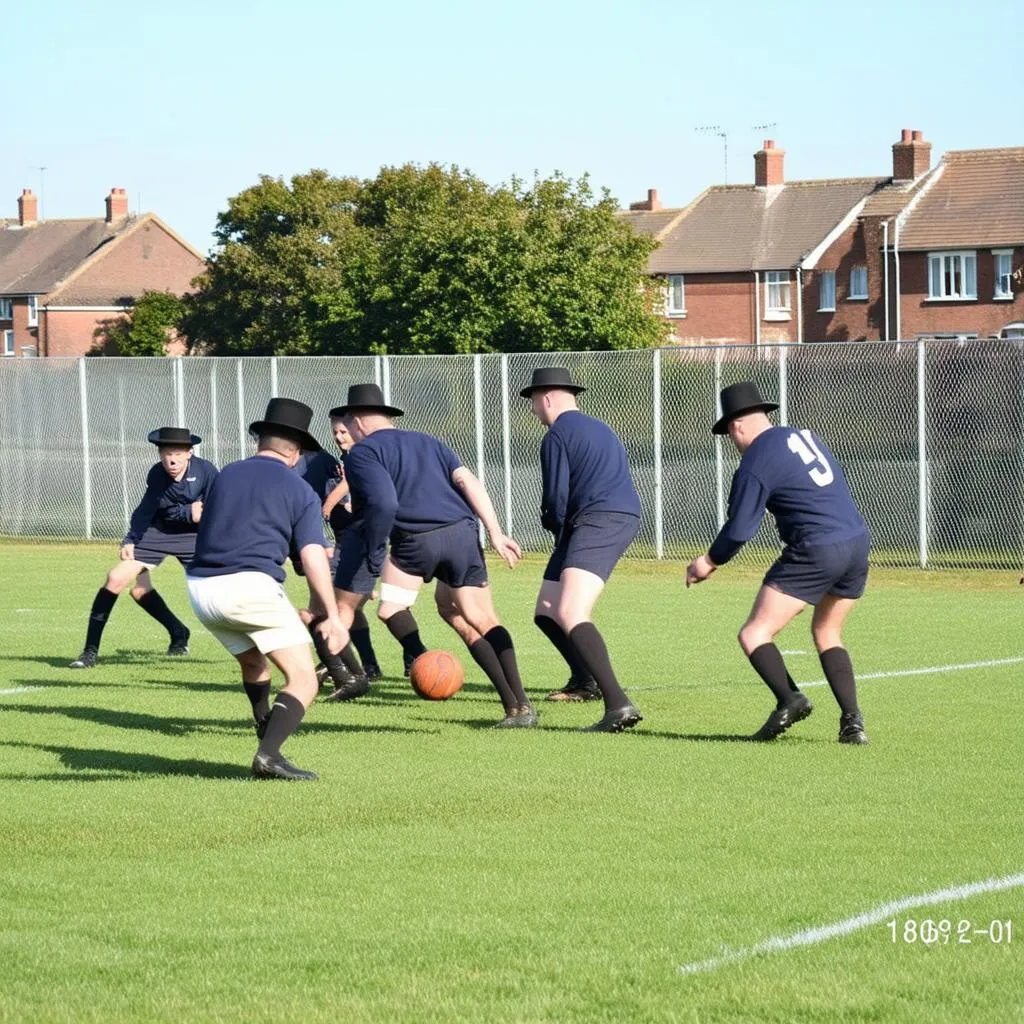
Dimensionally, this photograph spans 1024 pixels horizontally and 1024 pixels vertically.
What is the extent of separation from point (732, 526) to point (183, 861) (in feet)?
12.4

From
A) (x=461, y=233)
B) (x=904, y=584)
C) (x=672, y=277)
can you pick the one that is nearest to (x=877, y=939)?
(x=904, y=584)

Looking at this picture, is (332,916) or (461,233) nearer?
(332,916)

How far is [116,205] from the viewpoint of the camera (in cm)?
9856

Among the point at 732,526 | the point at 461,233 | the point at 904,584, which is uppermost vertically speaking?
the point at 461,233

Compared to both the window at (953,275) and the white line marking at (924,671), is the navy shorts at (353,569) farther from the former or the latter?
the window at (953,275)

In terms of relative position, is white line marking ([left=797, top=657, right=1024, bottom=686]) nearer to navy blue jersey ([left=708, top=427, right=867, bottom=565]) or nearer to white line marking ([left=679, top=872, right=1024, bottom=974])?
navy blue jersey ([left=708, top=427, right=867, bottom=565])

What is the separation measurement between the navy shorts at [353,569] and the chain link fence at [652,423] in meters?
12.0

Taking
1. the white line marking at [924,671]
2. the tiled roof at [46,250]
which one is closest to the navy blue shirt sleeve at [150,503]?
the white line marking at [924,671]

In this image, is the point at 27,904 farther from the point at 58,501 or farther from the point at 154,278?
the point at 154,278

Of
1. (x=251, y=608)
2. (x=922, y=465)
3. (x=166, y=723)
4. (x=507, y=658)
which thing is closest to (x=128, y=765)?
(x=251, y=608)

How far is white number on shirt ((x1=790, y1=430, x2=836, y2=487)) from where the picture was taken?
10.1 meters

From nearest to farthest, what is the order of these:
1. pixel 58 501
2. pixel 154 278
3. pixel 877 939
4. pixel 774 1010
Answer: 1. pixel 774 1010
2. pixel 877 939
3. pixel 58 501
4. pixel 154 278

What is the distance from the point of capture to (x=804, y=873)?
6953mm

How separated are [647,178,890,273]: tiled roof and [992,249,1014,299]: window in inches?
285
